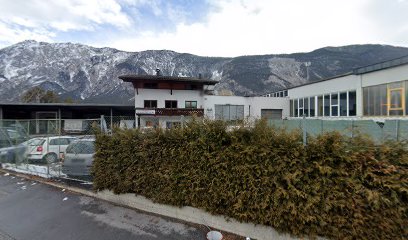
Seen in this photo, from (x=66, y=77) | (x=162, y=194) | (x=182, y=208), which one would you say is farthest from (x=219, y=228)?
(x=66, y=77)

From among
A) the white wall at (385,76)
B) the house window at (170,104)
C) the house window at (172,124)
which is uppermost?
the white wall at (385,76)

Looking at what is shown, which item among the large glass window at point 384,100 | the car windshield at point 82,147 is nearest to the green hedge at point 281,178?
the car windshield at point 82,147

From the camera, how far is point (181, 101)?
30156mm

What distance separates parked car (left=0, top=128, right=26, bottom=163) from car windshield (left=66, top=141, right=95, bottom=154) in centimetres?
379

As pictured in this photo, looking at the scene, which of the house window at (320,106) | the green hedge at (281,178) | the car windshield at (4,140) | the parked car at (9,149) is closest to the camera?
the green hedge at (281,178)

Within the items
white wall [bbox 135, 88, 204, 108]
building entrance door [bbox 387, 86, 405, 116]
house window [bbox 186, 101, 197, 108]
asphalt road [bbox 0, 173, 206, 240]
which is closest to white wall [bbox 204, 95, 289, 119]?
white wall [bbox 135, 88, 204, 108]

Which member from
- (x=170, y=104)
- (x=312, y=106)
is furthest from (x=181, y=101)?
(x=312, y=106)

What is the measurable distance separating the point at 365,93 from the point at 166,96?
22.2 m

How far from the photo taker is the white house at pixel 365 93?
1457cm

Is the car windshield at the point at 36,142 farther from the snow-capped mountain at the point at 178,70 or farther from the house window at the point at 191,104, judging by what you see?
the snow-capped mountain at the point at 178,70

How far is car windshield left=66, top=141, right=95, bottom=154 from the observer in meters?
7.01

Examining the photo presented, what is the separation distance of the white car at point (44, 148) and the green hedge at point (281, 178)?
6384 mm

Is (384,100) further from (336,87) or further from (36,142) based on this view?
(36,142)

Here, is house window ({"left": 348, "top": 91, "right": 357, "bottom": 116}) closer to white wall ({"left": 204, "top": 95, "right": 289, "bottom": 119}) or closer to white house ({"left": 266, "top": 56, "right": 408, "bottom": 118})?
white house ({"left": 266, "top": 56, "right": 408, "bottom": 118})
